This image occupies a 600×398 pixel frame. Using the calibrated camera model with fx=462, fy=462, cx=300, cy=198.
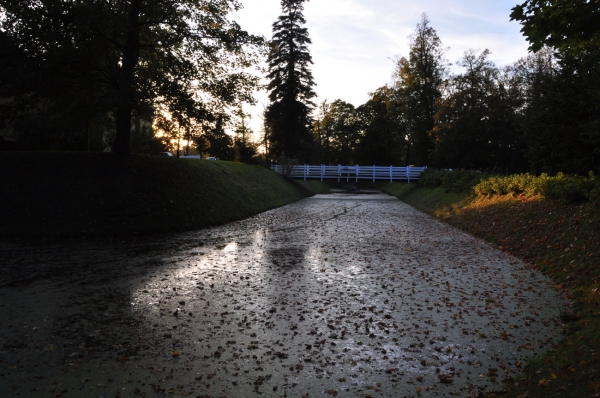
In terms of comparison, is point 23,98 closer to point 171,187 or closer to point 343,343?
point 171,187

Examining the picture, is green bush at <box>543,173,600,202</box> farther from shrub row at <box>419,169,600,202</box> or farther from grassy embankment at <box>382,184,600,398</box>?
grassy embankment at <box>382,184,600,398</box>

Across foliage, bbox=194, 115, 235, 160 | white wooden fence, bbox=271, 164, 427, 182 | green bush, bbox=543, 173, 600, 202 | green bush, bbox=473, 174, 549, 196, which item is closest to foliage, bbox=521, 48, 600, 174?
green bush, bbox=473, 174, 549, 196

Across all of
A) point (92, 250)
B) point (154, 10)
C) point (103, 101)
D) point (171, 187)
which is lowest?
point (92, 250)

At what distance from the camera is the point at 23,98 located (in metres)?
18.3

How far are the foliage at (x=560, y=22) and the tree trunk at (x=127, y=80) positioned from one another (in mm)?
13326

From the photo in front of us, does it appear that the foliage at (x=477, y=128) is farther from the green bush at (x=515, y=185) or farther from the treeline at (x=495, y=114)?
the green bush at (x=515, y=185)

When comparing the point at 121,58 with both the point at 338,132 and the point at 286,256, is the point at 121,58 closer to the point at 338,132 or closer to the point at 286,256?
the point at 286,256

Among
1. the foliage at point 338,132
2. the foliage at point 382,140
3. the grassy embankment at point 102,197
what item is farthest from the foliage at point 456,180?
the foliage at point 338,132

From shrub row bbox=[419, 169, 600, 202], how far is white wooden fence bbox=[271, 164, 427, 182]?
539 inches

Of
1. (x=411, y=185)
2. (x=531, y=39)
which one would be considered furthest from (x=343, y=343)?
A: (x=411, y=185)

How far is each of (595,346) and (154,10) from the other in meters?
20.7

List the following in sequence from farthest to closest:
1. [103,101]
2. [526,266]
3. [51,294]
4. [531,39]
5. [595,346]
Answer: [103,101] < [526,266] < [531,39] < [51,294] < [595,346]

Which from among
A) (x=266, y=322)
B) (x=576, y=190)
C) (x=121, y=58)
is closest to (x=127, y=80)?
(x=121, y=58)

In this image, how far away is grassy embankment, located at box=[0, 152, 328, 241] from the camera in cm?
1509
